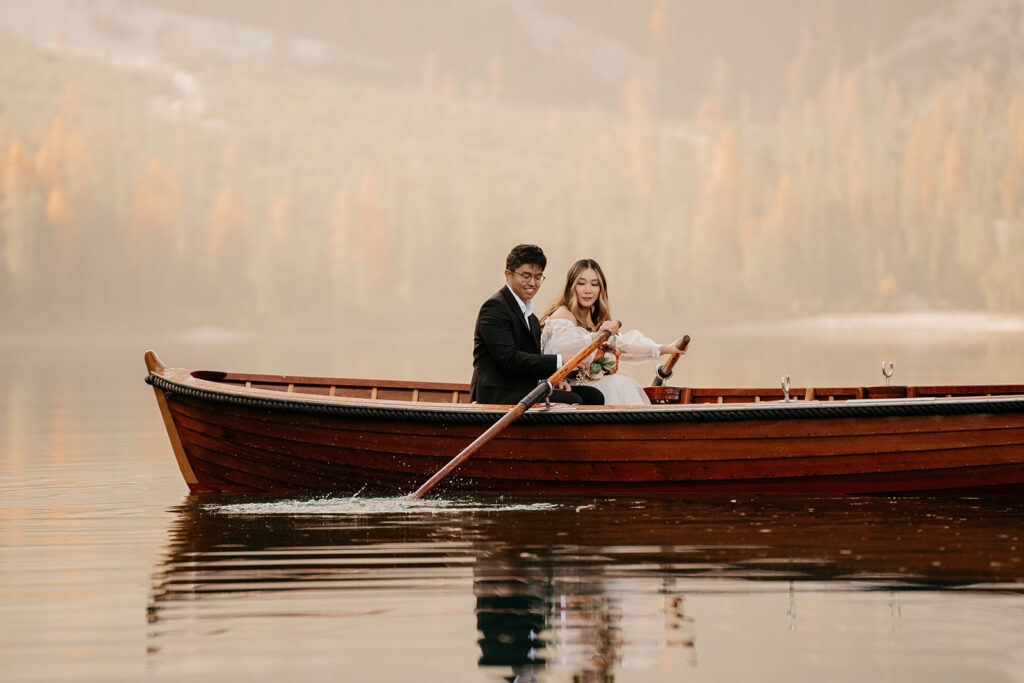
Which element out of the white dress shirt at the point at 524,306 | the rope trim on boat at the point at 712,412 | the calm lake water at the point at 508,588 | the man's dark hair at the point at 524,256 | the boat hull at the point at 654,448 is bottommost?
the calm lake water at the point at 508,588

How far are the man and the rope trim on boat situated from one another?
12.1 inches

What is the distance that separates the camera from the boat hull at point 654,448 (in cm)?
686

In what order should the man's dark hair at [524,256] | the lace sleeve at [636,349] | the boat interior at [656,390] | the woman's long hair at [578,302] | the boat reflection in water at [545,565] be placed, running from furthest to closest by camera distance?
the boat interior at [656,390]
the lace sleeve at [636,349]
the woman's long hair at [578,302]
the man's dark hair at [524,256]
the boat reflection in water at [545,565]

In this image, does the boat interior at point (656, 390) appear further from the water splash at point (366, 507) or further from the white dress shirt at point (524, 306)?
the white dress shirt at point (524, 306)

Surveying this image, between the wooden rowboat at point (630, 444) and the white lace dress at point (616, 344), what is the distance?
59cm

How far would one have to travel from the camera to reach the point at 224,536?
604 cm

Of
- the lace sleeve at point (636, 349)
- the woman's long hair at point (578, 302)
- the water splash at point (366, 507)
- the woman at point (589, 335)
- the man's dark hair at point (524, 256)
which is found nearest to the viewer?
→ the water splash at point (366, 507)

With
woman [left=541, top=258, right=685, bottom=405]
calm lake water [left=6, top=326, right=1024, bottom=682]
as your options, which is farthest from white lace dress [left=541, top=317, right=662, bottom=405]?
calm lake water [left=6, top=326, right=1024, bottom=682]

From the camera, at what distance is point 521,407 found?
22.3ft

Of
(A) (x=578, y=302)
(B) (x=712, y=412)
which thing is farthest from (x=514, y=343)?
(B) (x=712, y=412)

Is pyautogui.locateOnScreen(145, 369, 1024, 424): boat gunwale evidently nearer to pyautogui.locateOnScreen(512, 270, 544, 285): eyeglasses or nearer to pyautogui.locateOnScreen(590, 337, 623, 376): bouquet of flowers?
pyautogui.locateOnScreen(590, 337, 623, 376): bouquet of flowers

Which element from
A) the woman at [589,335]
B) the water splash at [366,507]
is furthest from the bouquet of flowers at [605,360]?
the water splash at [366,507]

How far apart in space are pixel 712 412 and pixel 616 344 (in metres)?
1.05

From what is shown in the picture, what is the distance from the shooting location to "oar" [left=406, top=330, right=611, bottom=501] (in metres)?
6.82
